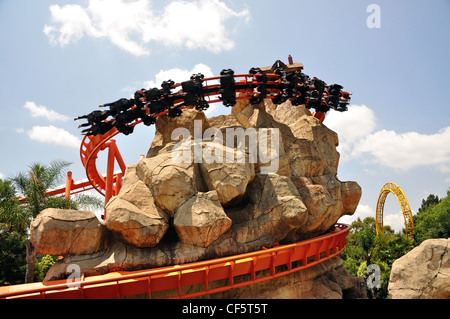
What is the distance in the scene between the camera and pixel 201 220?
9.23 m

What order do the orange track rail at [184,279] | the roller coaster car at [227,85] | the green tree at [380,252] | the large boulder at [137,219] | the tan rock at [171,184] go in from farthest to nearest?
the green tree at [380,252]
the roller coaster car at [227,85]
the tan rock at [171,184]
the large boulder at [137,219]
the orange track rail at [184,279]

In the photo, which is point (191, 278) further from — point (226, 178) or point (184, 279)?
point (226, 178)

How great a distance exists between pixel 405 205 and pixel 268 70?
27.0 metres

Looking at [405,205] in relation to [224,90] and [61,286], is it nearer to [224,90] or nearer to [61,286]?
[224,90]

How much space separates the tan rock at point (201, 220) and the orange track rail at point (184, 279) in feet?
2.61

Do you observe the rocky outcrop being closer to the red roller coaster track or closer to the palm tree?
the red roller coaster track

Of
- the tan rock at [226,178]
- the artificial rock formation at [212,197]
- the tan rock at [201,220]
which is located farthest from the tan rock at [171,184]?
the tan rock at [226,178]

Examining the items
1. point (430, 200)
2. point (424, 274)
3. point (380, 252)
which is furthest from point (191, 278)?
point (430, 200)

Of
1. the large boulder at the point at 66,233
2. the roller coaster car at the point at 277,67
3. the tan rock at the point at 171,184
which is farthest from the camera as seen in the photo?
the roller coaster car at the point at 277,67

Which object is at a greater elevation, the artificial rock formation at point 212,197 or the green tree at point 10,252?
the artificial rock formation at point 212,197

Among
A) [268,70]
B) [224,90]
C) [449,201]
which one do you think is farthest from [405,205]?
[224,90]

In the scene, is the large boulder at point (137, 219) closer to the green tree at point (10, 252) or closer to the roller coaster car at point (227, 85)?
the roller coaster car at point (227, 85)

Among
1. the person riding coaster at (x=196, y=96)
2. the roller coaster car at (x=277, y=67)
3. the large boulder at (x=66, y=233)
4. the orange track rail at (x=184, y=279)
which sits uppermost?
the roller coaster car at (x=277, y=67)

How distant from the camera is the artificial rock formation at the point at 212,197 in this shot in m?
9.26
